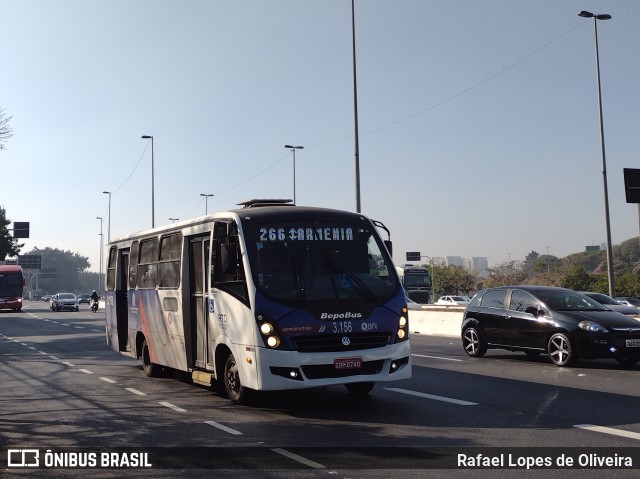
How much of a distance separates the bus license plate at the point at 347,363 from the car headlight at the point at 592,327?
6399 mm

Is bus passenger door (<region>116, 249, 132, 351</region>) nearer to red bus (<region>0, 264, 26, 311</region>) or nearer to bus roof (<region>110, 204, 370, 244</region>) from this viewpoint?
bus roof (<region>110, 204, 370, 244</region>)

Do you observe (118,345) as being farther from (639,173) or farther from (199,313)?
(639,173)

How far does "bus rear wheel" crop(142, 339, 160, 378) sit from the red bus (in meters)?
46.6

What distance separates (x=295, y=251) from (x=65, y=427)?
3.55m

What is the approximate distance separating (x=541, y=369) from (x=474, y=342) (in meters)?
2.87

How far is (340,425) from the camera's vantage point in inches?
348

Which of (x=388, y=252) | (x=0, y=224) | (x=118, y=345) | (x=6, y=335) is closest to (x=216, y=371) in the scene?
(x=388, y=252)

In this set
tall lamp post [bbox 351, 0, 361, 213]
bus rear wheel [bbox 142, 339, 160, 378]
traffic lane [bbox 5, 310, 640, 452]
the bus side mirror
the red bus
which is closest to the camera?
traffic lane [bbox 5, 310, 640, 452]

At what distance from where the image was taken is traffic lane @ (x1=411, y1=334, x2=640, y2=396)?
1234 centimetres

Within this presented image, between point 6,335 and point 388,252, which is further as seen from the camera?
point 6,335

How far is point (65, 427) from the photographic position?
8.98m

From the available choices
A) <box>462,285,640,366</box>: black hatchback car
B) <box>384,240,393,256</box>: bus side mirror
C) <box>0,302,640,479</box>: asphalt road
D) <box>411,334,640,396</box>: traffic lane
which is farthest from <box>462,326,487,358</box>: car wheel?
<box>384,240,393,256</box>: bus side mirror

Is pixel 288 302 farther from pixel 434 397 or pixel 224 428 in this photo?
pixel 434 397

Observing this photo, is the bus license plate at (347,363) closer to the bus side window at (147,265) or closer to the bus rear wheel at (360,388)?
the bus rear wheel at (360,388)
